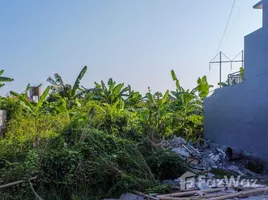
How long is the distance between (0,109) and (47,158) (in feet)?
21.2

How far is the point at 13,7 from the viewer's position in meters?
8.91

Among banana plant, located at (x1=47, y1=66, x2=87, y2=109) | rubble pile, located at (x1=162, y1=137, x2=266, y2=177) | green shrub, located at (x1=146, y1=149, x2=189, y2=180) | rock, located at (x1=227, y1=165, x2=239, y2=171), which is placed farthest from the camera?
banana plant, located at (x1=47, y1=66, x2=87, y2=109)

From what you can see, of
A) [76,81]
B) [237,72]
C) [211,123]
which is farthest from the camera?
[76,81]

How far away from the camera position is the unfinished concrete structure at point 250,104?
25.2 ft

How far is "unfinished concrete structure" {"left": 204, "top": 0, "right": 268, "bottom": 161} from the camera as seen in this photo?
7695mm

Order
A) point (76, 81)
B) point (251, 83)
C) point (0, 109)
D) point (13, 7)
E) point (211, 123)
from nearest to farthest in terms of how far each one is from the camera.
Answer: point (251, 83), point (13, 7), point (211, 123), point (0, 109), point (76, 81)

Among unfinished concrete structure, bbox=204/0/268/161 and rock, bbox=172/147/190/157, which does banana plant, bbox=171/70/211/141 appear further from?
rock, bbox=172/147/190/157

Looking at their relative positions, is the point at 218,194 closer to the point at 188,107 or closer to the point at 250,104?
the point at 250,104

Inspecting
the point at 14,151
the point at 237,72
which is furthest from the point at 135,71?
the point at 14,151

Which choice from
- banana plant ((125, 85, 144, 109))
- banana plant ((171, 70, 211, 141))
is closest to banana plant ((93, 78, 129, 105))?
banana plant ((125, 85, 144, 109))

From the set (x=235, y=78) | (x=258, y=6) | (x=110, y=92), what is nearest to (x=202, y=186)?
(x=235, y=78)

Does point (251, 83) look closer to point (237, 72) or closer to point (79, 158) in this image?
point (237, 72)

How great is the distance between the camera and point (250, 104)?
323 inches

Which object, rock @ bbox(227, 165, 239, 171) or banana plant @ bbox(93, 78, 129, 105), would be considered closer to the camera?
rock @ bbox(227, 165, 239, 171)
